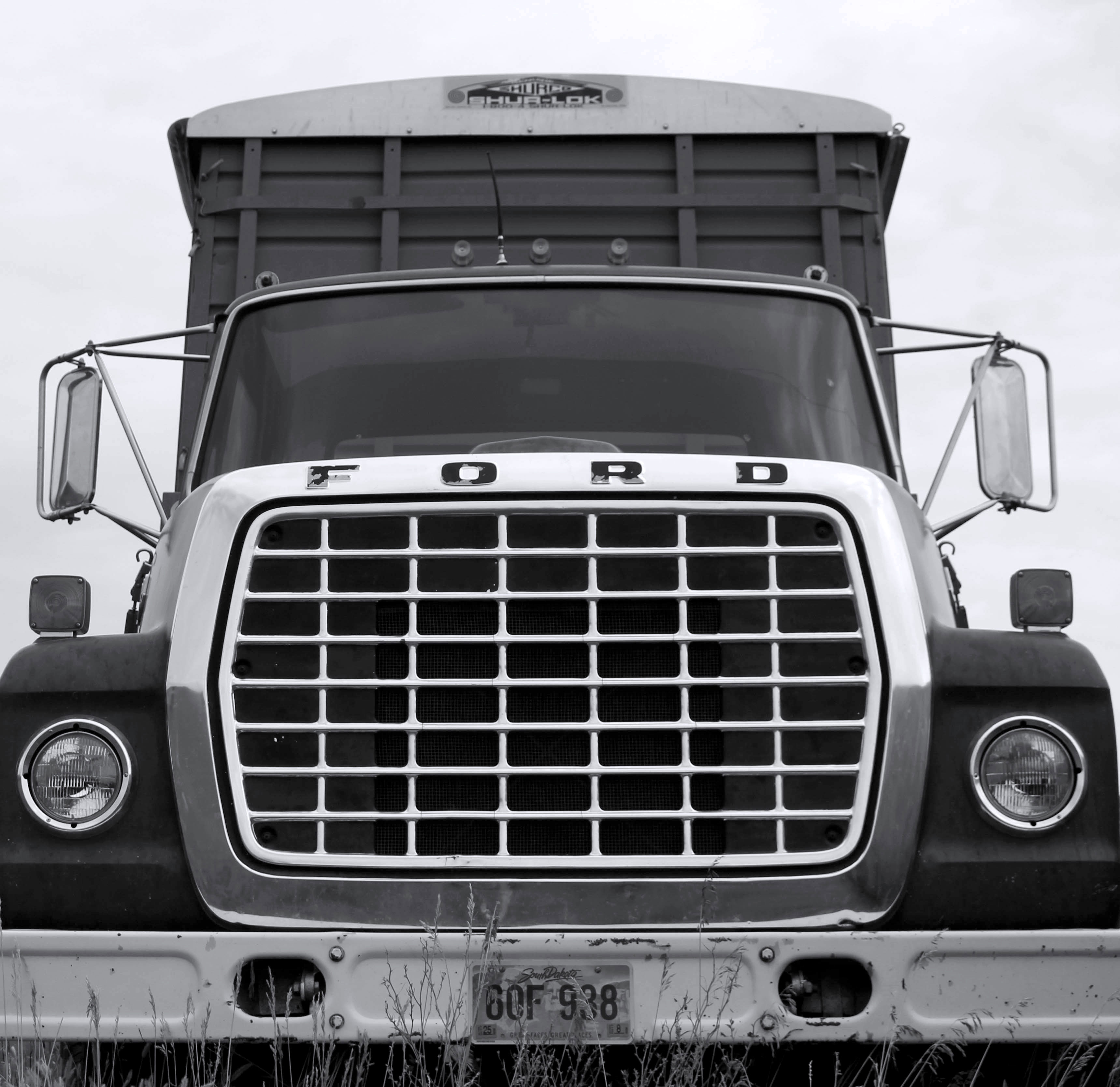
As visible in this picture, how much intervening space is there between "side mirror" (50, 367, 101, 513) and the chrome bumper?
202 centimetres

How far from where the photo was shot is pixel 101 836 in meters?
3.47

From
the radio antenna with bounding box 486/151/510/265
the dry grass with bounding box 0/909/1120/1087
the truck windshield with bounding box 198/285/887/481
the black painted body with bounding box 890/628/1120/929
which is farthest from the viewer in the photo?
the radio antenna with bounding box 486/151/510/265

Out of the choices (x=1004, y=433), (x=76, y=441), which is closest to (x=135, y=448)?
(x=76, y=441)

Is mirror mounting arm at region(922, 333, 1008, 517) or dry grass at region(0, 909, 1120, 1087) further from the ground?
mirror mounting arm at region(922, 333, 1008, 517)

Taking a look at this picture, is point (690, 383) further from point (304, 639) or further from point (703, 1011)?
point (703, 1011)

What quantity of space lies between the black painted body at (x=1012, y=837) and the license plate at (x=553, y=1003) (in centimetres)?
67

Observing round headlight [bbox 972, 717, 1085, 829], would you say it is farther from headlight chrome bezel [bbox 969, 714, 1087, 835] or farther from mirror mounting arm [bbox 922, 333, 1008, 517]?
mirror mounting arm [bbox 922, 333, 1008, 517]

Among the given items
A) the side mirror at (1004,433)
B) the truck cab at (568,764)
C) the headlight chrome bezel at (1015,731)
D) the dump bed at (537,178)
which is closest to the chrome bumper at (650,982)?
the truck cab at (568,764)

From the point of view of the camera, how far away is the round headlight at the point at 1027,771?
11.3 ft

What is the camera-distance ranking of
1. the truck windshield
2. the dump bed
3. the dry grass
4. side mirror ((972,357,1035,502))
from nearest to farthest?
1. the dry grass
2. the truck windshield
3. side mirror ((972,357,1035,502))
4. the dump bed

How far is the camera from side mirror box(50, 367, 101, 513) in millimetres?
4961

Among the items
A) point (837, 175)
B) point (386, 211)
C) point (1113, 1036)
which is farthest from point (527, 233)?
point (1113, 1036)


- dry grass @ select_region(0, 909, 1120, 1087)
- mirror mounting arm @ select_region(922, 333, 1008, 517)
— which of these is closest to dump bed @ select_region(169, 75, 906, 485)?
mirror mounting arm @ select_region(922, 333, 1008, 517)

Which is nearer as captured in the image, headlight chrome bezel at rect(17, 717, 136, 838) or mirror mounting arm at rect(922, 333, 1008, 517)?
headlight chrome bezel at rect(17, 717, 136, 838)
